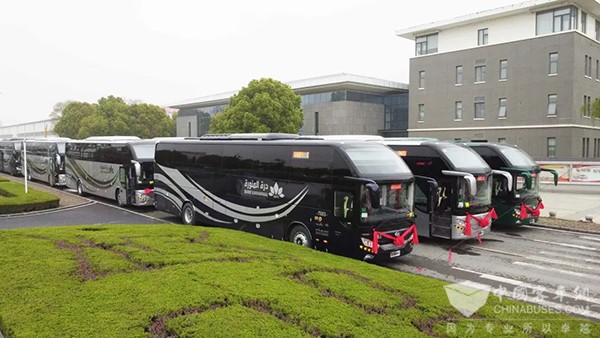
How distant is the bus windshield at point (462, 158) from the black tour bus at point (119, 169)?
43.0 feet

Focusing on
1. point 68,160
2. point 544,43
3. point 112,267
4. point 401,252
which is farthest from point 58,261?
point 544,43

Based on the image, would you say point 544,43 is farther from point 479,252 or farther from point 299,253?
point 299,253

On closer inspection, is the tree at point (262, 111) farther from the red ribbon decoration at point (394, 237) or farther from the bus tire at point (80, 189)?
the red ribbon decoration at point (394, 237)

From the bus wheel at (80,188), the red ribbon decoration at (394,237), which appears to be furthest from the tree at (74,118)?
the red ribbon decoration at (394,237)

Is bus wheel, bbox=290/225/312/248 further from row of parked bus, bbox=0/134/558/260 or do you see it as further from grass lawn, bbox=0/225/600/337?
grass lawn, bbox=0/225/600/337

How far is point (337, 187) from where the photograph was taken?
39.2 ft

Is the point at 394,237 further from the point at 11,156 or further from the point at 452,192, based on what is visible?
the point at 11,156

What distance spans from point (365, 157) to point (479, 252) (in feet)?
16.6

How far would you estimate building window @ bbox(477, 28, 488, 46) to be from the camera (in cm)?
4575

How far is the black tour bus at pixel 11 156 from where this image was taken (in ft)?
131

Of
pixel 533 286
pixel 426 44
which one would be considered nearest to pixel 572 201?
pixel 533 286

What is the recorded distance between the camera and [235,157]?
15641 millimetres

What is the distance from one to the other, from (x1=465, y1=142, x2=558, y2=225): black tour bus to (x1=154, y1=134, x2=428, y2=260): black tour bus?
6.69 metres

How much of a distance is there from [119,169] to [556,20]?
37830 mm
